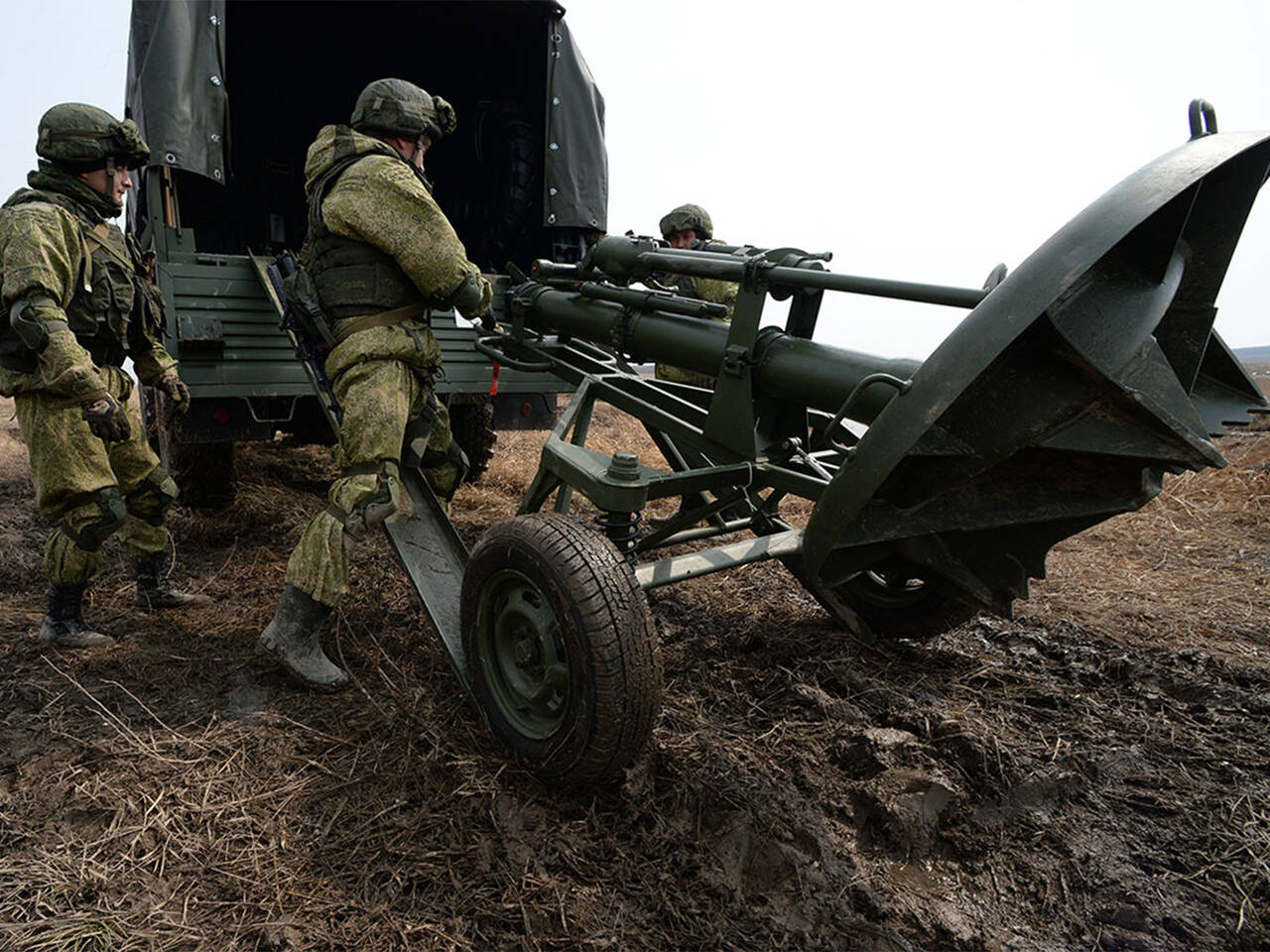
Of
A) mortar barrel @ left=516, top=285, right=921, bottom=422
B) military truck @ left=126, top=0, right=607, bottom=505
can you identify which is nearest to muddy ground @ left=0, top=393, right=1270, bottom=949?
mortar barrel @ left=516, top=285, right=921, bottom=422

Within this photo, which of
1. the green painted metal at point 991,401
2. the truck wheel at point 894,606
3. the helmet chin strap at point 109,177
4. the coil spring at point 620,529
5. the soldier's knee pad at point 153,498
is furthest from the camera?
the soldier's knee pad at point 153,498

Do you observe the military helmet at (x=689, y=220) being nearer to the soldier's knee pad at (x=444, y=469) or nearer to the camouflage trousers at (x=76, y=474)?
the soldier's knee pad at (x=444, y=469)

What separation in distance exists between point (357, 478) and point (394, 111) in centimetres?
133

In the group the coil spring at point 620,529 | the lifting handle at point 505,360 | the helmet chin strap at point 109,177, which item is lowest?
the coil spring at point 620,529

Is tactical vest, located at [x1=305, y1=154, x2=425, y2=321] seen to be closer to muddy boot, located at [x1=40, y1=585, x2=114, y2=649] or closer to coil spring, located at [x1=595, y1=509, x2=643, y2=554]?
coil spring, located at [x1=595, y1=509, x2=643, y2=554]

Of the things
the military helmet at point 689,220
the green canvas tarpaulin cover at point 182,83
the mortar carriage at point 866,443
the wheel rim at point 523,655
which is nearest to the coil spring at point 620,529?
the mortar carriage at point 866,443

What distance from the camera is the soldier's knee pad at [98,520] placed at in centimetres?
314

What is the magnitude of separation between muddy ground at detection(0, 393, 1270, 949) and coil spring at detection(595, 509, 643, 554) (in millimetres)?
626

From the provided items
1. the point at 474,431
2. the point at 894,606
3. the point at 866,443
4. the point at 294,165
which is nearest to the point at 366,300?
the point at 866,443

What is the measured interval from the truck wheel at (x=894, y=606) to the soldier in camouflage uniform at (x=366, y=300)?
1690mm

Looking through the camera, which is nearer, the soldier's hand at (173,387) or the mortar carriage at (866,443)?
the mortar carriage at (866,443)

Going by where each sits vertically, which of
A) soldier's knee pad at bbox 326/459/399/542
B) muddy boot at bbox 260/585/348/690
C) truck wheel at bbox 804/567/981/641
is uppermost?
soldier's knee pad at bbox 326/459/399/542

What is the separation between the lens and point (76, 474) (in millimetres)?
3080

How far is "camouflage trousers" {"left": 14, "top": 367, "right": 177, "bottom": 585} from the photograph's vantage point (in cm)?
305
